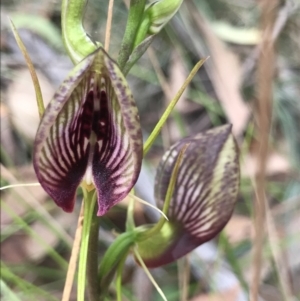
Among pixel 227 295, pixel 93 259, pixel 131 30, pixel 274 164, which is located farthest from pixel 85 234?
pixel 274 164

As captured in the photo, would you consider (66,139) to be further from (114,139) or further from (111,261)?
(111,261)

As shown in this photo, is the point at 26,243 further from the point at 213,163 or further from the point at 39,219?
the point at 213,163

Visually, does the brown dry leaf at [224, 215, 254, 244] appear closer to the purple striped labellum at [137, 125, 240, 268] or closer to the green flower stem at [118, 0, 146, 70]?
the purple striped labellum at [137, 125, 240, 268]

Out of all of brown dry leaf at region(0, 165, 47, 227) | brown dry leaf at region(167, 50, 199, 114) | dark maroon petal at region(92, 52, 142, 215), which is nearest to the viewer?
dark maroon petal at region(92, 52, 142, 215)

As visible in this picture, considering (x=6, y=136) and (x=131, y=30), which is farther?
(x=6, y=136)

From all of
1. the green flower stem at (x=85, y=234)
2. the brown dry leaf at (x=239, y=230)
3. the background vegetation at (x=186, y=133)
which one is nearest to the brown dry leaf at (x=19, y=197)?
the background vegetation at (x=186, y=133)

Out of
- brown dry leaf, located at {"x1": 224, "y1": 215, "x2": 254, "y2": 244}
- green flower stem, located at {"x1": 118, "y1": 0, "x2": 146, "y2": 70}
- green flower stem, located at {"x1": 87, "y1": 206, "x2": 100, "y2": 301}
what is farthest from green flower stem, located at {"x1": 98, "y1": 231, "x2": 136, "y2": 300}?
brown dry leaf, located at {"x1": 224, "y1": 215, "x2": 254, "y2": 244}
